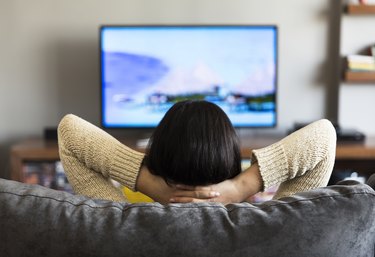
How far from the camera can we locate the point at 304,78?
10.8 feet

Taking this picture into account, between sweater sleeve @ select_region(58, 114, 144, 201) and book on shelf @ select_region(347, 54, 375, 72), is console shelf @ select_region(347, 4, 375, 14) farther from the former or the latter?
sweater sleeve @ select_region(58, 114, 144, 201)

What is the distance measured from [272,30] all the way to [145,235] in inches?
94.8

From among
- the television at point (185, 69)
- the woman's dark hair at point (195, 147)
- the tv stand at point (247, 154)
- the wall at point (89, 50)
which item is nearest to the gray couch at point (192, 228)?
the woman's dark hair at point (195, 147)

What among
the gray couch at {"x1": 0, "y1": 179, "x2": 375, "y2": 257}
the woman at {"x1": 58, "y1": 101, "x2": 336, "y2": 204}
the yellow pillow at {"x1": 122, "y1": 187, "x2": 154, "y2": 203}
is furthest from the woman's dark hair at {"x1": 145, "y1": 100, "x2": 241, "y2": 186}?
the yellow pillow at {"x1": 122, "y1": 187, "x2": 154, "y2": 203}

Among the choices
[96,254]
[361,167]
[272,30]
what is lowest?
[361,167]

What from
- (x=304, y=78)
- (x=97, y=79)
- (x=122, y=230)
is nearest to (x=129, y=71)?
(x=97, y=79)

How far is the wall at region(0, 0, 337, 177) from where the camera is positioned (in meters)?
3.24

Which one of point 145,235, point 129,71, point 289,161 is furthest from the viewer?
point 129,71

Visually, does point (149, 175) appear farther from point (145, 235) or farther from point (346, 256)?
point (346, 256)

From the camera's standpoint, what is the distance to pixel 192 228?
85 cm

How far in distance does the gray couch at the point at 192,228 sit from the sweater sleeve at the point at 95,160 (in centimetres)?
31

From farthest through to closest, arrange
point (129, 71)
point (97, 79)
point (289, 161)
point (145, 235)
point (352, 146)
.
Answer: point (97, 79), point (129, 71), point (352, 146), point (289, 161), point (145, 235)

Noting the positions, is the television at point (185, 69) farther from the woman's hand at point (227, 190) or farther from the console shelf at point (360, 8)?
the woman's hand at point (227, 190)

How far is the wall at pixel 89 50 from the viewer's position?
3238mm
